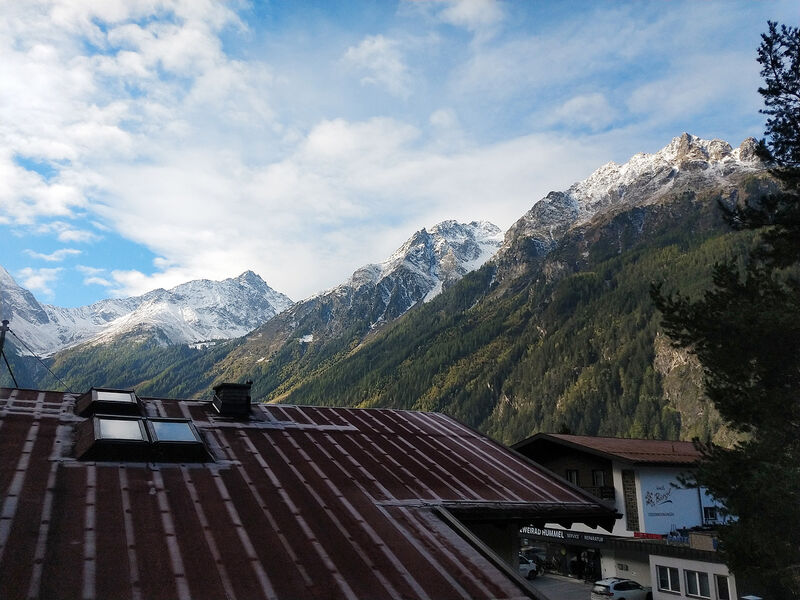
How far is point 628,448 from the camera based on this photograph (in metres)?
37.5

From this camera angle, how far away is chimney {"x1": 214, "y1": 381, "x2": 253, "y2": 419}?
14.1 metres

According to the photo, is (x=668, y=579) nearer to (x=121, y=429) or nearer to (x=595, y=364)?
(x=121, y=429)

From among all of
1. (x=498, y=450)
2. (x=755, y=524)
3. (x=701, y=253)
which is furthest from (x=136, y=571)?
(x=701, y=253)

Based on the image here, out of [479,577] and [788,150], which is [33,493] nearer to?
[479,577]

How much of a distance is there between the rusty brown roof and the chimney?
45 centimetres

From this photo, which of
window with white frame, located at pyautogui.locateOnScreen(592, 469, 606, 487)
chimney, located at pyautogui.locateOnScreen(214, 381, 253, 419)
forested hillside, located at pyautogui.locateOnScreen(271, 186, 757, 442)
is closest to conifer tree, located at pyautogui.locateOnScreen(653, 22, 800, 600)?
chimney, located at pyautogui.locateOnScreen(214, 381, 253, 419)

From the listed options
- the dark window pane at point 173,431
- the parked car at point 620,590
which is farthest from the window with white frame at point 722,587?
the dark window pane at point 173,431

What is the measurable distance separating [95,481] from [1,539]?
1.89 metres

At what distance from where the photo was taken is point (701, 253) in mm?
155250

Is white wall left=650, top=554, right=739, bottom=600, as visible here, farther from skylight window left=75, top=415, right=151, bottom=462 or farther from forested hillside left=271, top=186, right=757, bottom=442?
forested hillside left=271, top=186, right=757, bottom=442

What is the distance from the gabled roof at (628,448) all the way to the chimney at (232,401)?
26.9 m

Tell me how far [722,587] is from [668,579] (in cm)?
363

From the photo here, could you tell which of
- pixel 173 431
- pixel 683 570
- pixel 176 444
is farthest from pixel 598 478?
pixel 176 444

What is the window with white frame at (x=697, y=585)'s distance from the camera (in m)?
28.5
